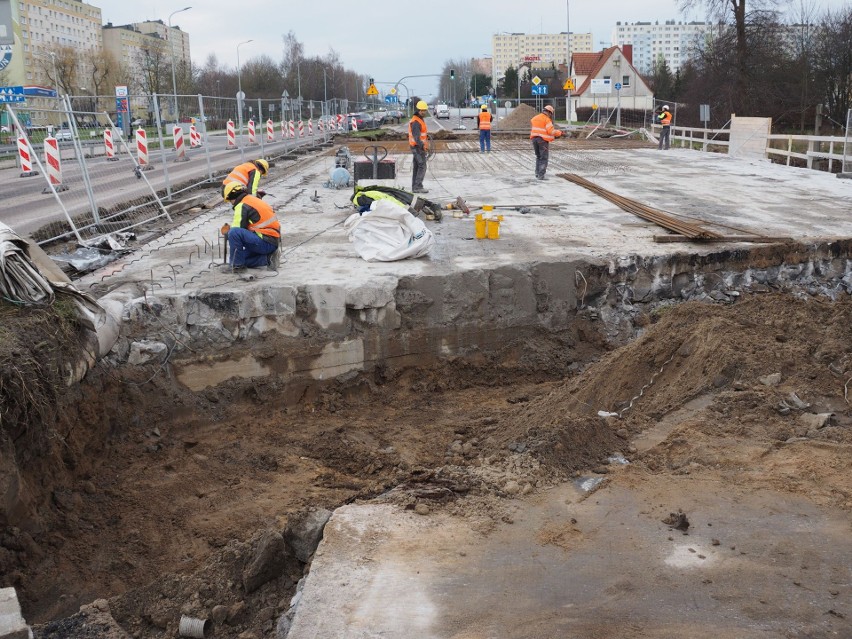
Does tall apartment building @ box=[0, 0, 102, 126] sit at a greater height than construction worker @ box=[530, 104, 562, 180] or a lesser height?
greater

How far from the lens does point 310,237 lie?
36.5ft

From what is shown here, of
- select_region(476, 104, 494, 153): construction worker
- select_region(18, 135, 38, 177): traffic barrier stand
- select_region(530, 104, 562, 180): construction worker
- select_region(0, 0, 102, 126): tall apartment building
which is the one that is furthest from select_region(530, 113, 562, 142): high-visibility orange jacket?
select_region(0, 0, 102, 126): tall apartment building

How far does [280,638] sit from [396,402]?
4.79 metres

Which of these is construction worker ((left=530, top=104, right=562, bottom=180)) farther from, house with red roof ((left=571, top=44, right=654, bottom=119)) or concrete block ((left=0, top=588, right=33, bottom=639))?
house with red roof ((left=571, top=44, right=654, bottom=119))

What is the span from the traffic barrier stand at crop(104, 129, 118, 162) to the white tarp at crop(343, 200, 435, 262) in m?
5.64

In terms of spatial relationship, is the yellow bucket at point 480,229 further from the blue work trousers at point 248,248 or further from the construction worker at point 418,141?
the construction worker at point 418,141

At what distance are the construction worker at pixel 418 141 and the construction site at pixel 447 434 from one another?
3188 mm

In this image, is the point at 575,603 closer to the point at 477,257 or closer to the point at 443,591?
the point at 443,591

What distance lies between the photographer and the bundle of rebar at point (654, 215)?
412 inches

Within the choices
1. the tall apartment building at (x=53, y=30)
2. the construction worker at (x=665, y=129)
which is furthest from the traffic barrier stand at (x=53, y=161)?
the tall apartment building at (x=53, y=30)

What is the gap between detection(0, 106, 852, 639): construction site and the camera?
4234mm

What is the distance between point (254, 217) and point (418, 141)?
22.9 feet

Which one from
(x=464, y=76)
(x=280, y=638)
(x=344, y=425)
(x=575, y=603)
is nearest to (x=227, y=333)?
(x=344, y=425)

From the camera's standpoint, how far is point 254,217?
28.9 feet
